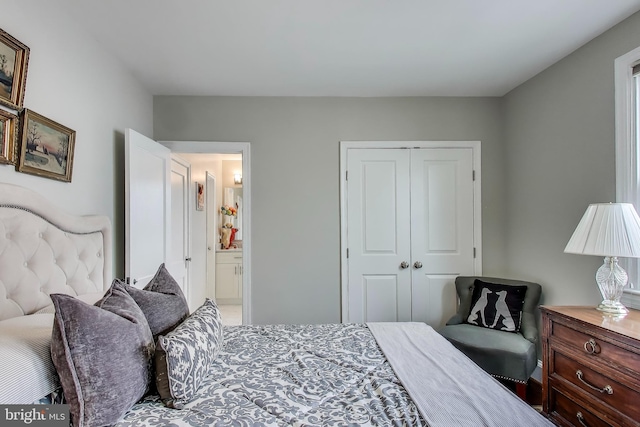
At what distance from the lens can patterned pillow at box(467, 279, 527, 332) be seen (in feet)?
9.02

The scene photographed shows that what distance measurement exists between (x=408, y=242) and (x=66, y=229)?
2.70 meters

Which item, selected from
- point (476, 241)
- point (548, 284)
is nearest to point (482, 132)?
point (476, 241)

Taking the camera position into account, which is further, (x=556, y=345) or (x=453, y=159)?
(x=453, y=159)

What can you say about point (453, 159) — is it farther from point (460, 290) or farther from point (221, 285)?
point (221, 285)

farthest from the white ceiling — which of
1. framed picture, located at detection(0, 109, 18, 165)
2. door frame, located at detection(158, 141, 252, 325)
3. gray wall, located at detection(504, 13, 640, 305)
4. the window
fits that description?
framed picture, located at detection(0, 109, 18, 165)

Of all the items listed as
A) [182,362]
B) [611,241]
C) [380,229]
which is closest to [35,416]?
[182,362]

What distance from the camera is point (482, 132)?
11.1 feet

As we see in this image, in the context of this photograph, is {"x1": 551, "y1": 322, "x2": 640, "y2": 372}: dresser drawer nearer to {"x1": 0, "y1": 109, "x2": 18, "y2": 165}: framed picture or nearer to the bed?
the bed

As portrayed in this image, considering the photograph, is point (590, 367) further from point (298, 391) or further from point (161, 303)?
point (161, 303)

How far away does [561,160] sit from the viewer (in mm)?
2605

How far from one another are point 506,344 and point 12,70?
3307mm

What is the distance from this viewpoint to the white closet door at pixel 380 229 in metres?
3.32

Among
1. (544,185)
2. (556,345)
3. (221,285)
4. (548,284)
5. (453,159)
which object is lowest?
(221,285)

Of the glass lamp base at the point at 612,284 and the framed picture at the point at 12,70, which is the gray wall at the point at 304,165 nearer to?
the glass lamp base at the point at 612,284
